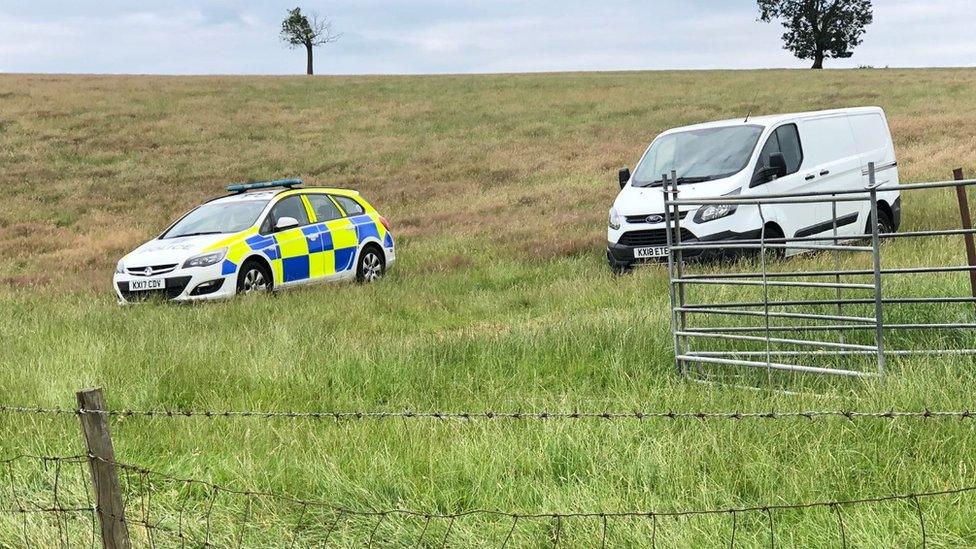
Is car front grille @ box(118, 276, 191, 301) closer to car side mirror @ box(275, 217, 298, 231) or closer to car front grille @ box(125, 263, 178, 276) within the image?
car front grille @ box(125, 263, 178, 276)

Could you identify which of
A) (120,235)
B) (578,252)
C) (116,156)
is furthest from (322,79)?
(578,252)

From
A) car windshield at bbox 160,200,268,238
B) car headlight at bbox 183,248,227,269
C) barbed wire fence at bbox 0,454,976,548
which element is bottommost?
barbed wire fence at bbox 0,454,976,548

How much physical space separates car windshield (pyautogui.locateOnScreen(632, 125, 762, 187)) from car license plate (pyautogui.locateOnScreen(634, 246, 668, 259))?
0.98 metres

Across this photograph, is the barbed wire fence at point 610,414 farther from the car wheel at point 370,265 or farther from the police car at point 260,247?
the car wheel at point 370,265

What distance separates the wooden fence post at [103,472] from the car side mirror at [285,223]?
925 cm

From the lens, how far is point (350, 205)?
1416 cm

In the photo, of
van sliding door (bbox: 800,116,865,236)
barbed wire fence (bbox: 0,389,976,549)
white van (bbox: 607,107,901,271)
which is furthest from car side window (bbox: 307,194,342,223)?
barbed wire fence (bbox: 0,389,976,549)

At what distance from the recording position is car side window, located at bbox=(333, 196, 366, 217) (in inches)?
551

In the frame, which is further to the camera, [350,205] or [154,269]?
[350,205]

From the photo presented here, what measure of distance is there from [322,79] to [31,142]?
27119mm

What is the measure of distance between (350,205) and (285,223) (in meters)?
1.76

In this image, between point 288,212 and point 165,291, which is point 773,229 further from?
point 165,291

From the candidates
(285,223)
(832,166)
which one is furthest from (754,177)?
(285,223)

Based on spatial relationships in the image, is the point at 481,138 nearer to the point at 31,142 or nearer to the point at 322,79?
the point at 31,142
